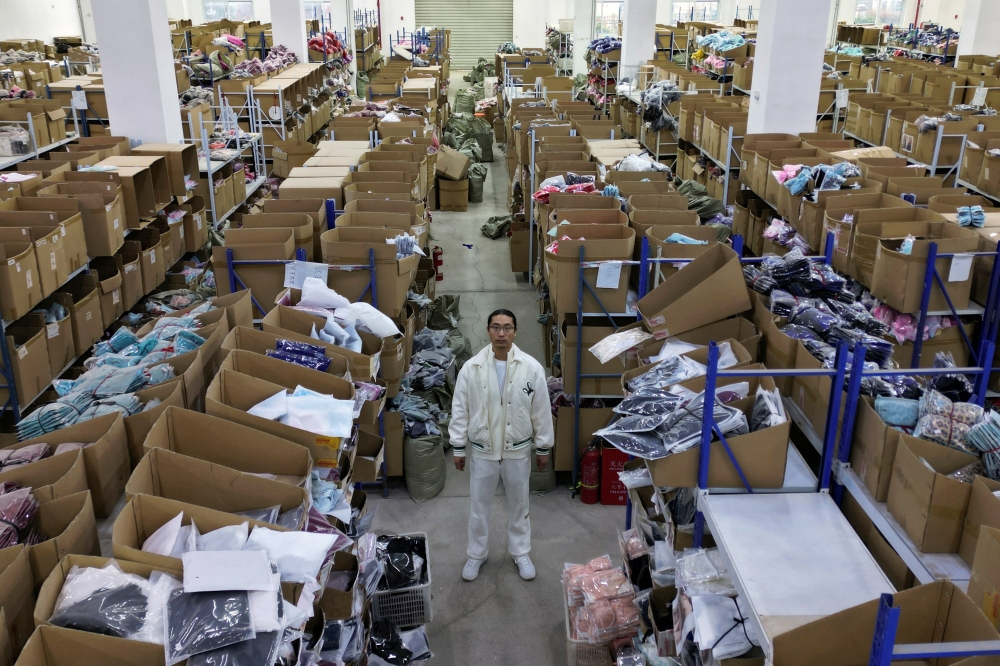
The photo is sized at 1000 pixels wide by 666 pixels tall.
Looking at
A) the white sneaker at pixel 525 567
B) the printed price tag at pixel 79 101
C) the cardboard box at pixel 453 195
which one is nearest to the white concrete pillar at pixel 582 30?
the cardboard box at pixel 453 195

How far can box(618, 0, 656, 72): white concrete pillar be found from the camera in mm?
15648

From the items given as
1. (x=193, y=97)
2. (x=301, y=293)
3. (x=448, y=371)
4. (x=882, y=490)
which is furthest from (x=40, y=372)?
(x=193, y=97)

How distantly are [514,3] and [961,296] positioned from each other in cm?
2785

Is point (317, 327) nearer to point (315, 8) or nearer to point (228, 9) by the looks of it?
point (315, 8)

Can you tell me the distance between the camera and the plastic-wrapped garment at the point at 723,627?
265cm

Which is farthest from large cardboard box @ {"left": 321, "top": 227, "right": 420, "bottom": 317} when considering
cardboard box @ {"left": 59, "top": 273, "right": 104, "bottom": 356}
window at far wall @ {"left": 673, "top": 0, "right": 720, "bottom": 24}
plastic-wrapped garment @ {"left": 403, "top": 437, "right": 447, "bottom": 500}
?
window at far wall @ {"left": 673, "top": 0, "right": 720, "bottom": 24}

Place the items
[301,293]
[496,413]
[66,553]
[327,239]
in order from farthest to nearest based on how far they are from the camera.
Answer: [327,239] → [301,293] → [496,413] → [66,553]

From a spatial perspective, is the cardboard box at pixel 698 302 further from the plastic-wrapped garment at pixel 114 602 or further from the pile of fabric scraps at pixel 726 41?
the pile of fabric scraps at pixel 726 41

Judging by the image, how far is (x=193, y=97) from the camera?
13.2m

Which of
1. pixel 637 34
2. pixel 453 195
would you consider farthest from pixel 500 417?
pixel 637 34

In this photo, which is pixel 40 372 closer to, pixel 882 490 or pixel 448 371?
pixel 448 371

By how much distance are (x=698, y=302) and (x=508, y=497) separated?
1603mm

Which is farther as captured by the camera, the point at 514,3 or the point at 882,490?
the point at 514,3

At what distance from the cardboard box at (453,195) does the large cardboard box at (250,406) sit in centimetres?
945
